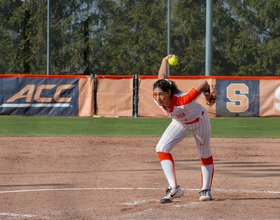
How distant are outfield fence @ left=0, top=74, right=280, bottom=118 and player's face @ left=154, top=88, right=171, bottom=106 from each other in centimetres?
1432

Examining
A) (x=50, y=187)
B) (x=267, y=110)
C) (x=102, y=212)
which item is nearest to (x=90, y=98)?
(x=267, y=110)

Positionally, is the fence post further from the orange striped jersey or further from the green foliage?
the green foliage

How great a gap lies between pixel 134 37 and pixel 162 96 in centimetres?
3645

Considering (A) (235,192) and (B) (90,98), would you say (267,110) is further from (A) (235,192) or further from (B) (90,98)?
(A) (235,192)

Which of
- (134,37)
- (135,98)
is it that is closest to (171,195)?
(135,98)

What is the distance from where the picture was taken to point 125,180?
7.13 m

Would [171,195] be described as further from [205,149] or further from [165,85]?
[165,85]

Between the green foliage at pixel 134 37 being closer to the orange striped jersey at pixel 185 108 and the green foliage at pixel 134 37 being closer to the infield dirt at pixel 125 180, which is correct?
the infield dirt at pixel 125 180

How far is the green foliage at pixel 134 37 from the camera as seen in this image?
40.2 metres

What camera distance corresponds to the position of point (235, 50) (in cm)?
4162

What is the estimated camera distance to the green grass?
14.1 metres

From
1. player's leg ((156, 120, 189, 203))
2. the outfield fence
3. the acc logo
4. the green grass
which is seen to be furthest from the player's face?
the acc logo

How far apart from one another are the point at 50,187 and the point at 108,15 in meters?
37.0

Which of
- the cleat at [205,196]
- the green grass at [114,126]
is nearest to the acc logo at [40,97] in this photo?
the green grass at [114,126]
